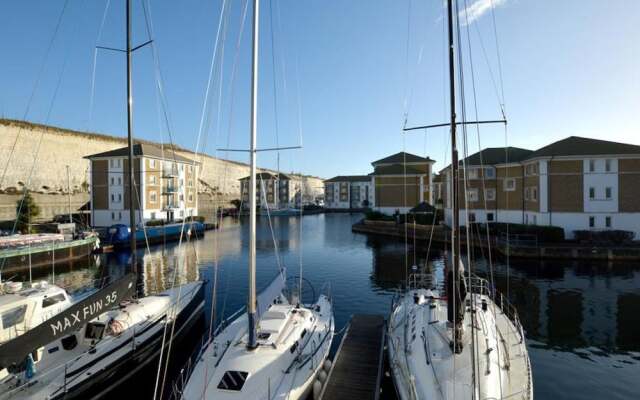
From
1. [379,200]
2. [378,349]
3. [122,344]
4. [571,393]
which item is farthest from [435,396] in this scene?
[379,200]

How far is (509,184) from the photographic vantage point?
45.8m

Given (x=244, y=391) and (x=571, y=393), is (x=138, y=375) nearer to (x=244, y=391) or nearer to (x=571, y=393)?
(x=244, y=391)

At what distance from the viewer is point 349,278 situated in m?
26.6

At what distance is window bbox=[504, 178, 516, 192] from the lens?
148 ft

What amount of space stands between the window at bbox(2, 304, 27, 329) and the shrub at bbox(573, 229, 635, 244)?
142 feet

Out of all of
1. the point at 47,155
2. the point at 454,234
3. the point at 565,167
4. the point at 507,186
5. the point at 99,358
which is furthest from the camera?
the point at 47,155

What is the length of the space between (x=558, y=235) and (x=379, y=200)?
35.1 m

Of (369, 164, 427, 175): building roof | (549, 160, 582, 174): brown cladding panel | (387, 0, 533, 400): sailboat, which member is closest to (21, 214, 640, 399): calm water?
(387, 0, 533, 400): sailboat

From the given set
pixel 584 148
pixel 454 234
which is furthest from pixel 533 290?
pixel 584 148

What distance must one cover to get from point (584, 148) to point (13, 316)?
47.8 m

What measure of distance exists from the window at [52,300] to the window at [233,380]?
8.19 m

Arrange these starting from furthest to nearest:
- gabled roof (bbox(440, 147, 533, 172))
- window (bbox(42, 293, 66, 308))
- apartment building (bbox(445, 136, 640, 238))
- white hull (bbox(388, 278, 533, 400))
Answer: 1. gabled roof (bbox(440, 147, 533, 172))
2. apartment building (bbox(445, 136, 640, 238))
3. window (bbox(42, 293, 66, 308))
4. white hull (bbox(388, 278, 533, 400))

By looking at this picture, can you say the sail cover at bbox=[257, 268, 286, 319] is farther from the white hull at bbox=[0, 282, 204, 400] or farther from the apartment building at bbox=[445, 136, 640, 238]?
the apartment building at bbox=[445, 136, 640, 238]

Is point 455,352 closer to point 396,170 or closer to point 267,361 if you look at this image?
point 267,361
